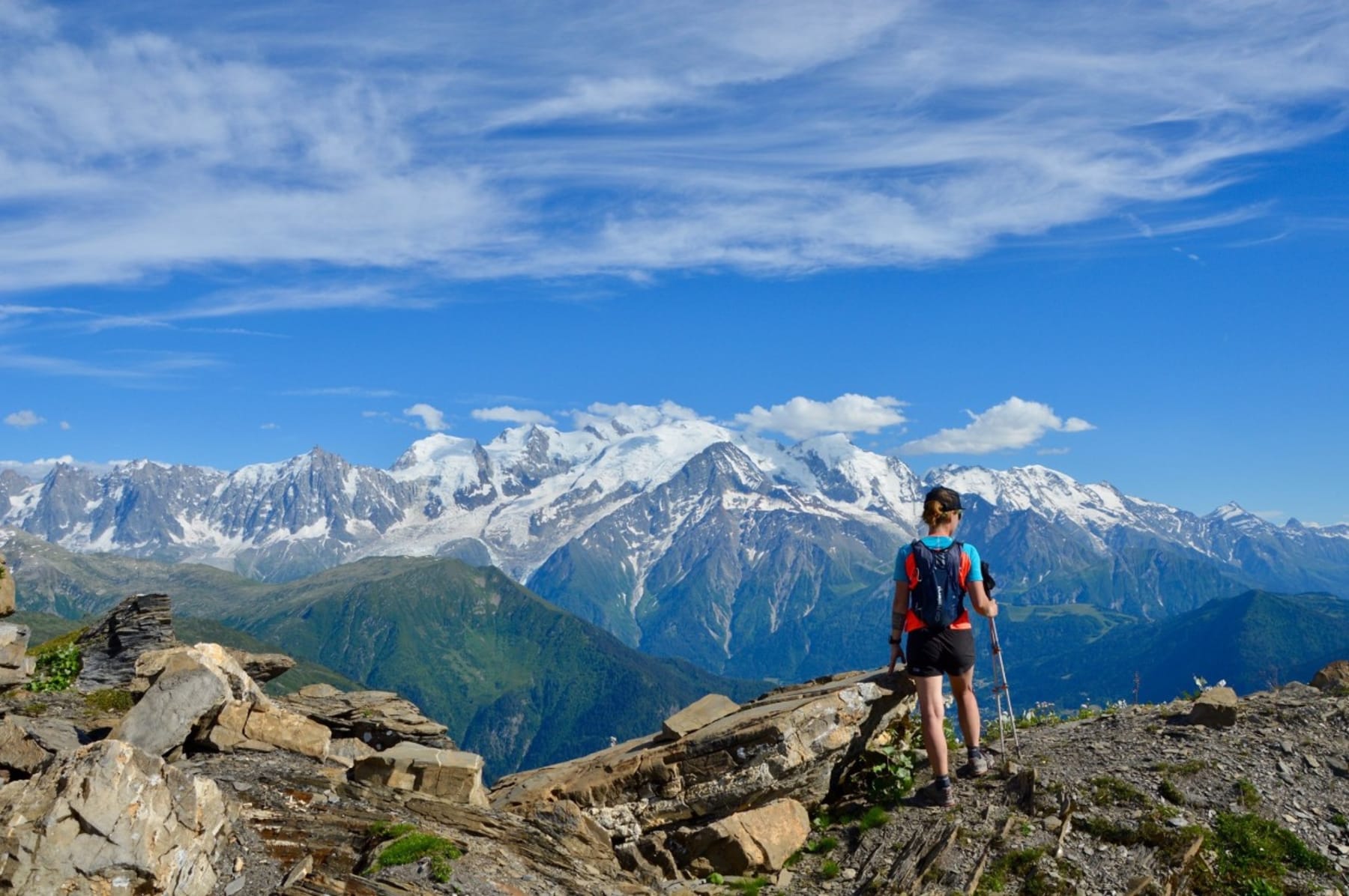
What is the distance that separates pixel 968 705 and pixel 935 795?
1.61 metres

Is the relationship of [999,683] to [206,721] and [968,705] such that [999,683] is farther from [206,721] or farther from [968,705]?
[206,721]

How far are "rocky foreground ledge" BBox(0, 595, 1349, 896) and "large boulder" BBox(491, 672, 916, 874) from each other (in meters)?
0.04

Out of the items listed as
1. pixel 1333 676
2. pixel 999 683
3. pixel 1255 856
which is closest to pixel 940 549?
pixel 999 683

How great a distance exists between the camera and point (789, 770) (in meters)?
17.0

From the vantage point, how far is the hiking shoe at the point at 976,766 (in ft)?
54.0

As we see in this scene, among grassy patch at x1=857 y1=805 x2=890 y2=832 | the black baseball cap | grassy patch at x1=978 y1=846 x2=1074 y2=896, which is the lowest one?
grassy patch at x1=978 y1=846 x2=1074 y2=896

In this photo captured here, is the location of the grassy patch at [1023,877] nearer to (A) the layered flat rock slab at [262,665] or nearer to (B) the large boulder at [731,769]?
(B) the large boulder at [731,769]

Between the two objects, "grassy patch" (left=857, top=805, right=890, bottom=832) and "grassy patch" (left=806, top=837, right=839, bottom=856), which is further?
"grassy patch" (left=857, top=805, right=890, bottom=832)

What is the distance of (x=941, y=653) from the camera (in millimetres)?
15586

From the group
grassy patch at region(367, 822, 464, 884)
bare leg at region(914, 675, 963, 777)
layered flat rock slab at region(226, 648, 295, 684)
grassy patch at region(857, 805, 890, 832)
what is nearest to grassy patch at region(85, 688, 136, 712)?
layered flat rock slab at region(226, 648, 295, 684)

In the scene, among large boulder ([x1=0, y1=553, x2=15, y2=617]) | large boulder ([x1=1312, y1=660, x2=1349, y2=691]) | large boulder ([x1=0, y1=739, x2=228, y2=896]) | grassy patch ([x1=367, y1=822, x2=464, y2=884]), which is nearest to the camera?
large boulder ([x1=0, y1=739, x2=228, y2=896])

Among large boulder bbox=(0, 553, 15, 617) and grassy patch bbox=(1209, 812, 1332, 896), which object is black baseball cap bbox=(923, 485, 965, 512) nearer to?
grassy patch bbox=(1209, 812, 1332, 896)

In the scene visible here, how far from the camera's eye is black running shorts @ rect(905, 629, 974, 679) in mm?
15562

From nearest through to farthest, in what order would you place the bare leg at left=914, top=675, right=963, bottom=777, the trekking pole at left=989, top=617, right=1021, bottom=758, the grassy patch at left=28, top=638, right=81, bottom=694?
the bare leg at left=914, top=675, right=963, bottom=777 → the trekking pole at left=989, top=617, right=1021, bottom=758 → the grassy patch at left=28, top=638, right=81, bottom=694
